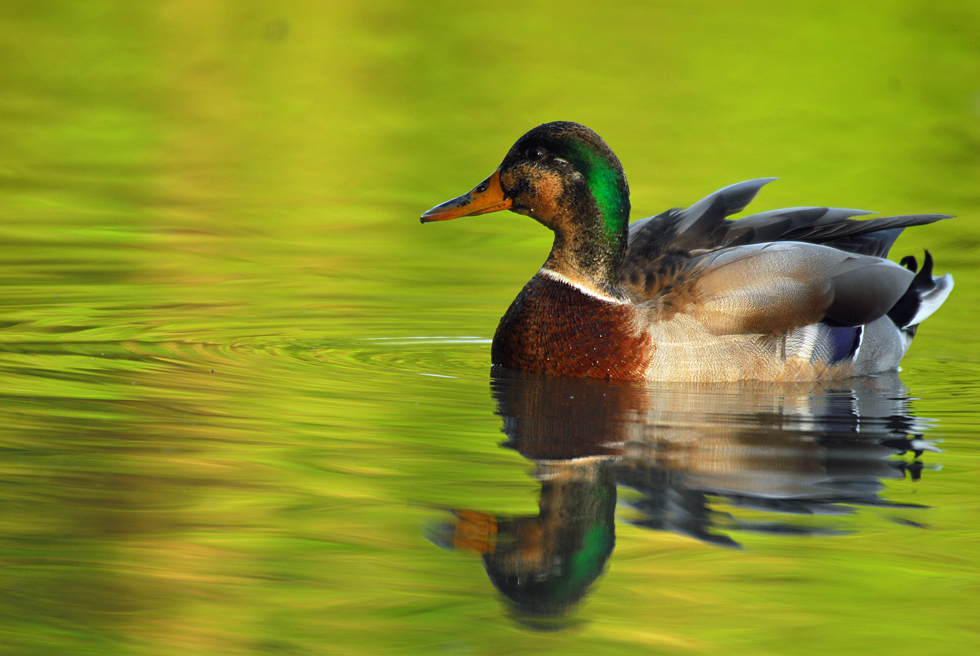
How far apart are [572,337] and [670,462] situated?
1854mm

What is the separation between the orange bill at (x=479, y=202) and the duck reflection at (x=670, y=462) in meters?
0.95

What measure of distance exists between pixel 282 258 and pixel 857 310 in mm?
4603

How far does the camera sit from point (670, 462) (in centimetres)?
534

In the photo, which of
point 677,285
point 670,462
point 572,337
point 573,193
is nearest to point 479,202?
point 573,193

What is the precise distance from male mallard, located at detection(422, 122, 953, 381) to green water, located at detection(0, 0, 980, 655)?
243mm

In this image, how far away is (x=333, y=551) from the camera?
4293mm

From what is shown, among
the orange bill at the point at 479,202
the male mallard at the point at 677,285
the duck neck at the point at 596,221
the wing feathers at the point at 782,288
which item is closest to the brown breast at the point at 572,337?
the male mallard at the point at 677,285

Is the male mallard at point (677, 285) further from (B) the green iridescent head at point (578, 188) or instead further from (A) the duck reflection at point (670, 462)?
(A) the duck reflection at point (670, 462)

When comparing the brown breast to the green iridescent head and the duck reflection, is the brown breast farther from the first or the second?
the green iridescent head

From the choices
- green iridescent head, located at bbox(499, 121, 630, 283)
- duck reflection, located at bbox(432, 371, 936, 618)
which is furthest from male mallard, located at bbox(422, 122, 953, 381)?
duck reflection, located at bbox(432, 371, 936, 618)

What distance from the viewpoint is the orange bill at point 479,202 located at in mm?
7457

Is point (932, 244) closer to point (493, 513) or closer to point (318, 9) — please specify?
point (493, 513)

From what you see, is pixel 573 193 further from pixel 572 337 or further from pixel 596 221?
pixel 572 337

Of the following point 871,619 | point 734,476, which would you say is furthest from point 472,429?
point 871,619
